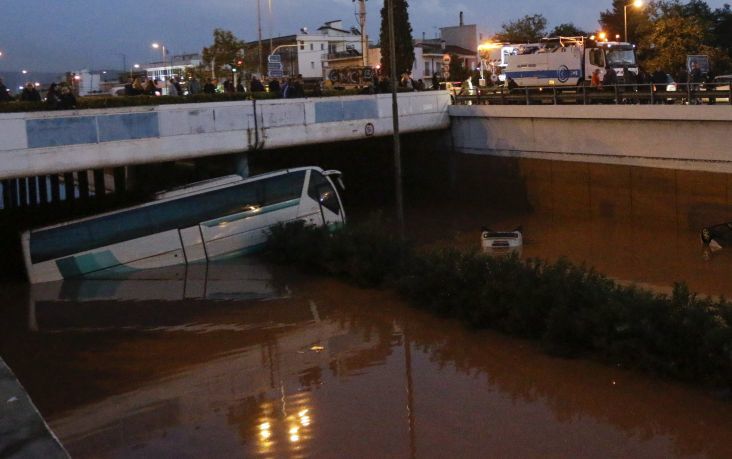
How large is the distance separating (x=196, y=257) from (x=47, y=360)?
802 centimetres

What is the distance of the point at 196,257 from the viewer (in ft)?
70.2

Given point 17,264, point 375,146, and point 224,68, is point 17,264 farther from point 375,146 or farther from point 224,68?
point 224,68

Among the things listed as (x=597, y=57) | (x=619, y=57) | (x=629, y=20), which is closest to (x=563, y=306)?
(x=597, y=57)

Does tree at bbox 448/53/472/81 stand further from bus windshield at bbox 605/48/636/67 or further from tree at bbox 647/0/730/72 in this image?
bus windshield at bbox 605/48/636/67

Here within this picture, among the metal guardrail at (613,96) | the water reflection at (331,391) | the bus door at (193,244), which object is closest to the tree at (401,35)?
the metal guardrail at (613,96)

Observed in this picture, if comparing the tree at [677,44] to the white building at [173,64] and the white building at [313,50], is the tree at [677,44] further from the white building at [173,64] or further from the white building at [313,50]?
the white building at [173,64]

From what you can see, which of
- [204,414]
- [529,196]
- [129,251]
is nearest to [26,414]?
[204,414]

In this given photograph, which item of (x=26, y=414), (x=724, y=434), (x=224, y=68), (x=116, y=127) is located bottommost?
(x=724, y=434)

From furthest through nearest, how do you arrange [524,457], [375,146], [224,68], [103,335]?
[224,68] → [375,146] → [103,335] → [524,457]

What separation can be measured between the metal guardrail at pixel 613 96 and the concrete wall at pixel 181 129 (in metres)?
2.75

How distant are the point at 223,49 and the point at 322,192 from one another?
4352 cm

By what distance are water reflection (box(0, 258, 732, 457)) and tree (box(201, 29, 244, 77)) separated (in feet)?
159

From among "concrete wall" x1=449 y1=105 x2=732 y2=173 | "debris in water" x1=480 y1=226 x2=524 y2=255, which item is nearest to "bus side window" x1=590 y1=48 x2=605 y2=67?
"concrete wall" x1=449 y1=105 x2=732 y2=173

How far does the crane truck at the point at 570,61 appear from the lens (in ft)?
112
